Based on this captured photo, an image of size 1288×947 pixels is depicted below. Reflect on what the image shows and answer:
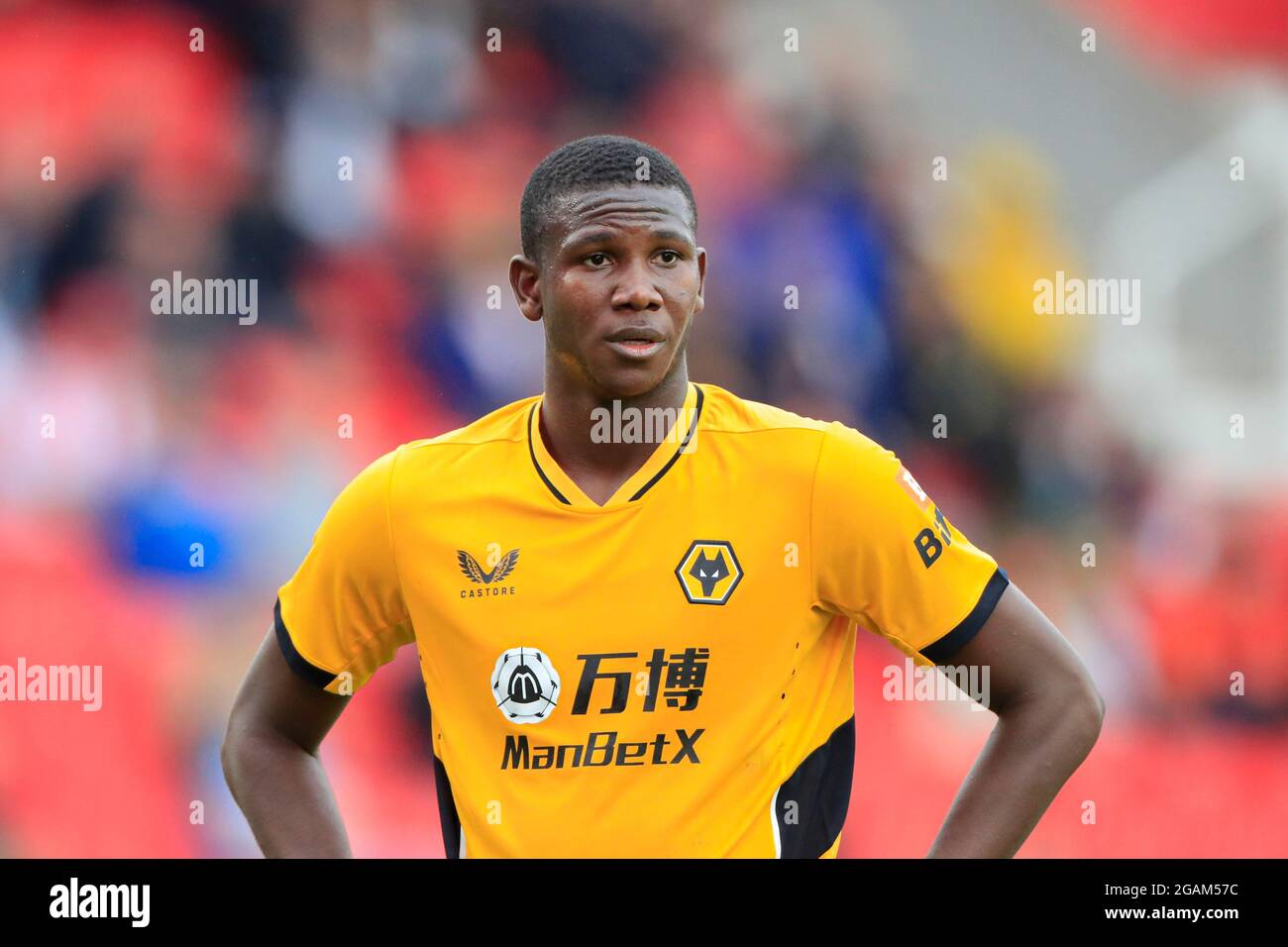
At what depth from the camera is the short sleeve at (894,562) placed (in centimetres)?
279

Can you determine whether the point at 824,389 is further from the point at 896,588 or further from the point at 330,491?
the point at 896,588

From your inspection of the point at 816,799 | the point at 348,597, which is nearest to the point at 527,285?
the point at 348,597

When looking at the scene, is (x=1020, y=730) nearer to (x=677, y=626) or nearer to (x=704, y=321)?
(x=677, y=626)

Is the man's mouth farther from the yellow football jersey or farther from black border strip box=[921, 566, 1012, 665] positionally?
black border strip box=[921, 566, 1012, 665]

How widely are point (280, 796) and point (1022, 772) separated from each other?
4.97 ft

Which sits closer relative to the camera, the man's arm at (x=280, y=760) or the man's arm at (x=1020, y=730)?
the man's arm at (x=1020, y=730)

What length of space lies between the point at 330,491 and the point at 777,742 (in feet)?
12.7

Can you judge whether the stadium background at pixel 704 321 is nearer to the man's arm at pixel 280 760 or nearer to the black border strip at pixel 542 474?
the man's arm at pixel 280 760

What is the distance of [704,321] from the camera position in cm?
638

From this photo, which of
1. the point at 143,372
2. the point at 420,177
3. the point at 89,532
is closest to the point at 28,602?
the point at 89,532

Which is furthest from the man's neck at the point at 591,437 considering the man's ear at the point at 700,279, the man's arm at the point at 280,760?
A: the man's arm at the point at 280,760

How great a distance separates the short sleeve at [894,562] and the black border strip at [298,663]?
1.06 m

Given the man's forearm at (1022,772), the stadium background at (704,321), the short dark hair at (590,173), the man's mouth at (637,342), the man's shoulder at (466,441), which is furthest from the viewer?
the stadium background at (704,321)

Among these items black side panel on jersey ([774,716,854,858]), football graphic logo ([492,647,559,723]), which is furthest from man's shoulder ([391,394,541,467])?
black side panel on jersey ([774,716,854,858])
